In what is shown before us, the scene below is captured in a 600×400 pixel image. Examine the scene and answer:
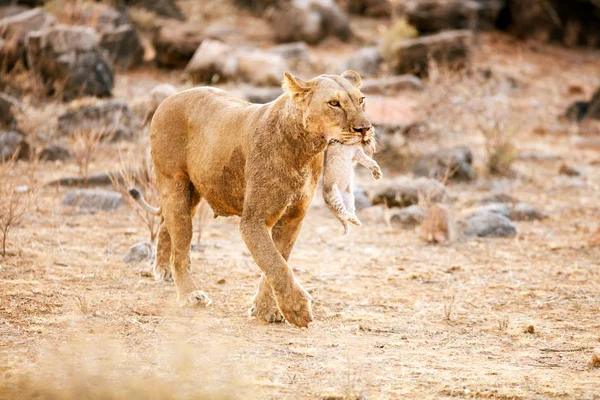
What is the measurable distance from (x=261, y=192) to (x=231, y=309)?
3.97 feet

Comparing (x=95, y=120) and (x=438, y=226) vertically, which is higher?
(x=438, y=226)

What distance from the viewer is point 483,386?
4645mm

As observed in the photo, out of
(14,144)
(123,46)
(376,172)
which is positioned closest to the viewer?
(376,172)

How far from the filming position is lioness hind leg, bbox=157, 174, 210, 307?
628cm

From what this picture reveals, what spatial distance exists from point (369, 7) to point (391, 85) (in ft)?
29.0

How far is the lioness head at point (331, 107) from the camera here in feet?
16.7

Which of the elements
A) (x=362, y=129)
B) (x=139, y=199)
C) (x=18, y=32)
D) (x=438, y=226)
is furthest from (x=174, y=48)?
(x=362, y=129)

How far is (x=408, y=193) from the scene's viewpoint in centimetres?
1086

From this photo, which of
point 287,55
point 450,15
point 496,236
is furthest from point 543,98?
point 496,236

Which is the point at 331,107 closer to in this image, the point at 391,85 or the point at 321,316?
the point at 321,316

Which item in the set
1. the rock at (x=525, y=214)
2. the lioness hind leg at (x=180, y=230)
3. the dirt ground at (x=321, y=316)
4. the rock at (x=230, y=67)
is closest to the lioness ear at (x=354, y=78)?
the lioness hind leg at (x=180, y=230)

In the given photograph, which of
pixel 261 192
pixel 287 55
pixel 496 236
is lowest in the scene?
pixel 287 55

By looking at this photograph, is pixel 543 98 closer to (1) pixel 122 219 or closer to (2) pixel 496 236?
(2) pixel 496 236

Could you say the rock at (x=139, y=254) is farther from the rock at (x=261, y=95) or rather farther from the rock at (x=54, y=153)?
the rock at (x=261, y=95)
